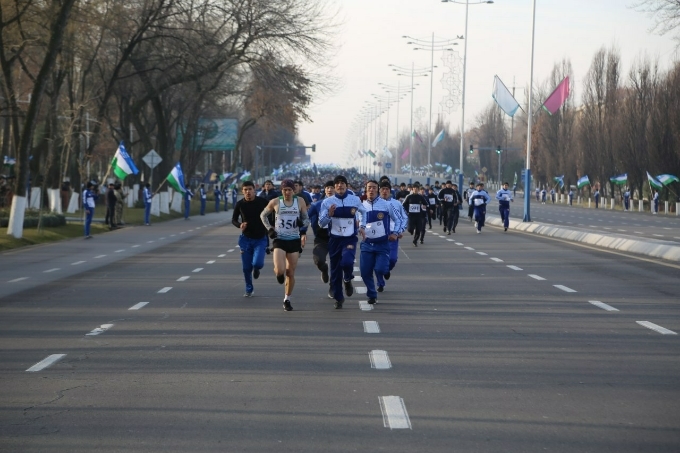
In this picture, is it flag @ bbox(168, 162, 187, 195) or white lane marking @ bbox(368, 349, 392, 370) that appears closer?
white lane marking @ bbox(368, 349, 392, 370)

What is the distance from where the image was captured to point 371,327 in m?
13.3

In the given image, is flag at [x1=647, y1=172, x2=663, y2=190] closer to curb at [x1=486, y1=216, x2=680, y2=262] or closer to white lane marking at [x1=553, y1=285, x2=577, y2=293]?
curb at [x1=486, y1=216, x2=680, y2=262]

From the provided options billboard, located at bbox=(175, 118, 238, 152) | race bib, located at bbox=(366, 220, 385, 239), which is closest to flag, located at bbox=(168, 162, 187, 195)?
billboard, located at bbox=(175, 118, 238, 152)

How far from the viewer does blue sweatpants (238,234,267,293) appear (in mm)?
17172

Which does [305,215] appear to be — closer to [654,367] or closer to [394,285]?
[394,285]

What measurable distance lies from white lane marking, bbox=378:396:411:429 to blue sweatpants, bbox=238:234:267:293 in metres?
8.58

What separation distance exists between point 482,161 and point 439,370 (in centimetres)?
16027

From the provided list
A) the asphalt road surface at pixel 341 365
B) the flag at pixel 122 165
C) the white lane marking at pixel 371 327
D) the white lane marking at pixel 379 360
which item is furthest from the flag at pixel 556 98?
the white lane marking at pixel 379 360

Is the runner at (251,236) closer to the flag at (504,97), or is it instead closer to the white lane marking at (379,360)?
the white lane marking at (379,360)

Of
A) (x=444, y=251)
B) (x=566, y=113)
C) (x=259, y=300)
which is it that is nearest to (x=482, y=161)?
(x=566, y=113)

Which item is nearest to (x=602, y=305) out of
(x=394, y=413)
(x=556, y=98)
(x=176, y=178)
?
(x=394, y=413)

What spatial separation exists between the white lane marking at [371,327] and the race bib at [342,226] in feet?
7.11

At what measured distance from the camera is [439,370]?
10.1m

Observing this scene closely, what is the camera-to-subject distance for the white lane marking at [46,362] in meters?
10.3
